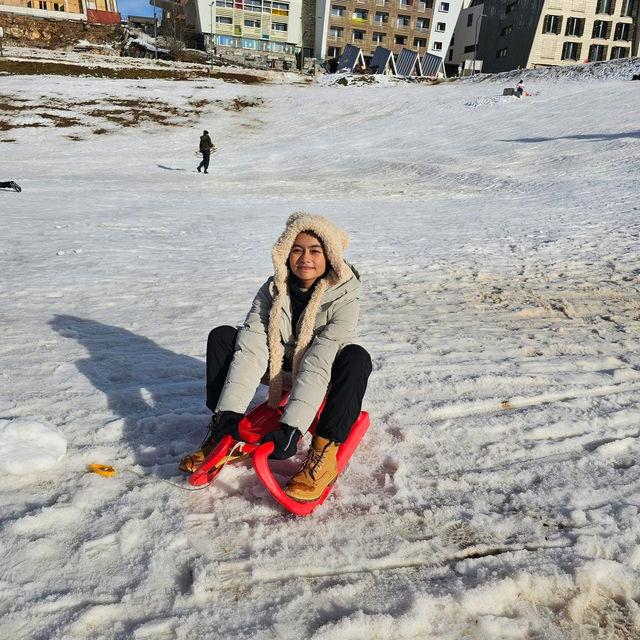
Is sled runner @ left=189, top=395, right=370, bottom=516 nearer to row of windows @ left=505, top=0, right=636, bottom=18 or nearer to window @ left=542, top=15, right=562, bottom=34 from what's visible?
window @ left=542, top=15, right=562, bottom=34

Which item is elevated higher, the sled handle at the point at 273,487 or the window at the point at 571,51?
the window at the point at 571,51

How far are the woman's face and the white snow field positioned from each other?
1.05m

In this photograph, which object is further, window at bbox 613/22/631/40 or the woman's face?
window at bbox 613/22/631/40

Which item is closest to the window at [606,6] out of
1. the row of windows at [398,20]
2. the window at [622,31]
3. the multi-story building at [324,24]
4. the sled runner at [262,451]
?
the window at [622,31]

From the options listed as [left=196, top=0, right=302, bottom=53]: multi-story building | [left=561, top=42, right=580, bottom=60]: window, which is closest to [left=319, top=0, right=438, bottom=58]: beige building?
[left=196, top=0, right=302, bottom=53]: multi-story building

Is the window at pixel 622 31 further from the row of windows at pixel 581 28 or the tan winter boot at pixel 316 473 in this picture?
the tan winter boot at pixel 316 473

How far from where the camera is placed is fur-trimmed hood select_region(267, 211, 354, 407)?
288 cm

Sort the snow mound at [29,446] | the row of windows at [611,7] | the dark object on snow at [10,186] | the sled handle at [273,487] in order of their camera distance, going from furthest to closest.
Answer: the row of windows at [611,7]
the dark object on snow at [10,186]
the snow mound at [29,446]
the sled handle at [273,487]

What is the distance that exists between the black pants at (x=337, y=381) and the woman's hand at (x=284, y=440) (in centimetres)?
15

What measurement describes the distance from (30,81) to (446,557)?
38742 millimetres

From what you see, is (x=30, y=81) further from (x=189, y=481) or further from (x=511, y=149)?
(x=189, y=481)

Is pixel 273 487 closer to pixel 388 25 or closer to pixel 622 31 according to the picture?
pixel 622 31

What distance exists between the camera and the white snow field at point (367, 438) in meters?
2.01

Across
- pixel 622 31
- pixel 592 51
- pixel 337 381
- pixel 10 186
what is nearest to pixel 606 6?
pixel 622 31
